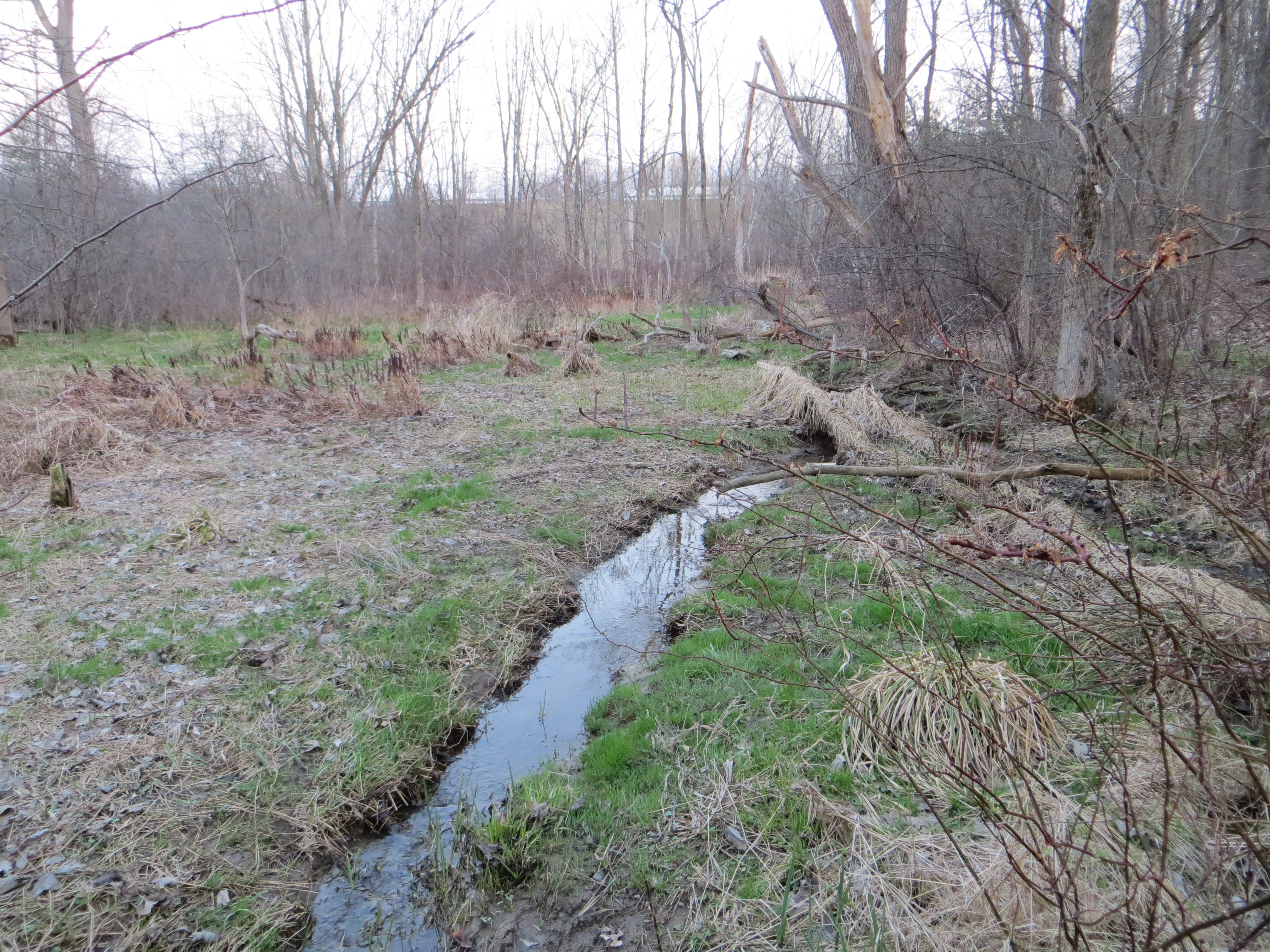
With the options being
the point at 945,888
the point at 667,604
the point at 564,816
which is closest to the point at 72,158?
the point at 667,604

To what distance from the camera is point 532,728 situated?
4375mm

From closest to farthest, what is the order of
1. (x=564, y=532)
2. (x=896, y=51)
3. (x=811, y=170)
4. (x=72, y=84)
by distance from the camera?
(x=72, y=84)
(x=564, y=532)
(x=896, y=51)
(x=811, y=170)

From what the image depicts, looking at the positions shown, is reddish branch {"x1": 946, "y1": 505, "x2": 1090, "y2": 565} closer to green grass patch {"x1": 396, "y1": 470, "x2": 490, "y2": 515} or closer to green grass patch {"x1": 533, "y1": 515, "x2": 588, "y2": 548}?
green grass patch {"x1": 533, "y1": 515, "x2": 588, "y2": 548}

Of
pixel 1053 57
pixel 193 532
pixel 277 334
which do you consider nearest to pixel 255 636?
→ pixel 193 532

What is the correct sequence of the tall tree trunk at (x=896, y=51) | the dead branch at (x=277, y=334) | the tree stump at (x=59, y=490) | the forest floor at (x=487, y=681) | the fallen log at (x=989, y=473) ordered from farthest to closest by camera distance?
the dead branch at (x=277, y=334), the tall tree trunk at (x=896, y=51), the tree stump at (x=59, y=490), the forest floor at (x=487, y=681), the fallen log at (x=989, y=473)

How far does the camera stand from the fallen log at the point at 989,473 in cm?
229

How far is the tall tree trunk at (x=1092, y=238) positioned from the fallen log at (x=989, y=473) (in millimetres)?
4285

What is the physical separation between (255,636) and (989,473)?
4397 mm

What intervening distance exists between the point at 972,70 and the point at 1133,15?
6.10ft

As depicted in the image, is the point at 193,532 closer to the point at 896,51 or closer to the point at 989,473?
the point at 989,473

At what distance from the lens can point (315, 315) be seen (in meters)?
20.0

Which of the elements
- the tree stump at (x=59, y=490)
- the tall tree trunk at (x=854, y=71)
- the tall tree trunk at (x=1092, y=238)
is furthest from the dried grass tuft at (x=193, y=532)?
the tall tree trunk at (x=854, y=71)

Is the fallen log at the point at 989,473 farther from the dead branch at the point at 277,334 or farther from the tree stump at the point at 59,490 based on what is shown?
the dead branch at the point at 277,334

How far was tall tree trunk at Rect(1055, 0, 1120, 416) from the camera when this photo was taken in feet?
23.3
